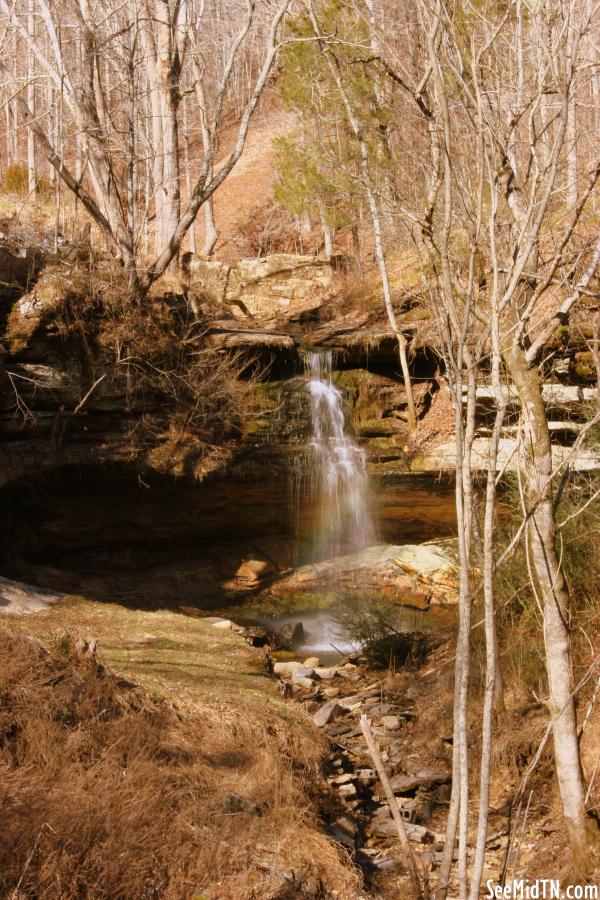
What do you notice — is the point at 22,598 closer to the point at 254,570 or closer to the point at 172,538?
the point at 172,538

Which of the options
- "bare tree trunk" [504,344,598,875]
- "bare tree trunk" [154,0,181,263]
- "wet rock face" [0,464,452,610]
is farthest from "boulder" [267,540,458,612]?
"bare tree trunk" [504,344,598,875]

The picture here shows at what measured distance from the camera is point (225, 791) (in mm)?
4570

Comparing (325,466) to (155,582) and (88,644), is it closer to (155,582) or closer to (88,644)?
(155,582)

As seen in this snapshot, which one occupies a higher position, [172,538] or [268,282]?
[268,282]

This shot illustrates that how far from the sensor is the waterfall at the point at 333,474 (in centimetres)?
1264

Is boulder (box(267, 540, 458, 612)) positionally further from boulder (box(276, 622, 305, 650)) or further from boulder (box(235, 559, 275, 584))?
boulder (box(276, 622, 305, 650))

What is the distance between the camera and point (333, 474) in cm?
1264

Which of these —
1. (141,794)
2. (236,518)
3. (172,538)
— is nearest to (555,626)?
(141,794)

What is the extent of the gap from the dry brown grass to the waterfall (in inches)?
278

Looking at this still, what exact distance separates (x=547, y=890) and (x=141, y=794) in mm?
2160

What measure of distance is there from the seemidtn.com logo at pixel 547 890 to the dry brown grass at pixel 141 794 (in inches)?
32.6

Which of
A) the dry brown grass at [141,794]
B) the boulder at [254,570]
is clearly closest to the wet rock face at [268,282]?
the boulder at [254,570]

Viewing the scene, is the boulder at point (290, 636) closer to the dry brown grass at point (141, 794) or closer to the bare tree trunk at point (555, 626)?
the dry brown grass at point (141, 794)

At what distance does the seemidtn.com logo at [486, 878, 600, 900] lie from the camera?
11.9 ft
